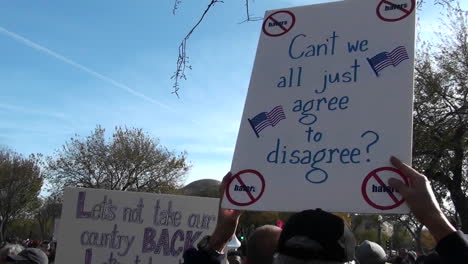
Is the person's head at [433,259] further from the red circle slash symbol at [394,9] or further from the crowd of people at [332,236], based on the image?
the red circle slash symbol at [394,9]

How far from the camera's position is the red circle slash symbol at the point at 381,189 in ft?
6.66

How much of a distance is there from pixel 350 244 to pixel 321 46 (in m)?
1.17

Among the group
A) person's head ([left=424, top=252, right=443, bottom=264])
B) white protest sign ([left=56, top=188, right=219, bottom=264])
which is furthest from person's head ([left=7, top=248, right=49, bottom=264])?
person's head ([left=424, top=252, right=443, bottom=264])

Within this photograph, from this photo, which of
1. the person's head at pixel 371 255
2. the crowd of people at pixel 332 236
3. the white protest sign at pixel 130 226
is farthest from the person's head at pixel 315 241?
the white protest sign at pixel 130 226

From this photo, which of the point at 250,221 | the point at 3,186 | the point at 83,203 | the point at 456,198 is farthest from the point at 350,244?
the point at 250,221

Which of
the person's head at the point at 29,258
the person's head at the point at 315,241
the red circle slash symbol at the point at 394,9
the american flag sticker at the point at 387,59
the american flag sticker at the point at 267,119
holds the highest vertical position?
the red circle slash symbol at the point at 394,9

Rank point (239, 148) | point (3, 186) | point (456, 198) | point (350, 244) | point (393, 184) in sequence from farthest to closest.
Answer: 1. point (3, 186)
2. point (456, 198)
3. point (239, 148)
4. point (393, 184)
5. point (350, 244)

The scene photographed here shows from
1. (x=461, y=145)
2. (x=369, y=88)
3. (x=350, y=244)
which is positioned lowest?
(x=350, y=244)

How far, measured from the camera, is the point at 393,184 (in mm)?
2018

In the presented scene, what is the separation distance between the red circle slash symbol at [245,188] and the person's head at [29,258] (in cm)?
214

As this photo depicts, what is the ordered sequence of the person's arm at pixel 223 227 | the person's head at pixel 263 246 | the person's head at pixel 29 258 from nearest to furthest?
the person's head at pixel 263 246
the person's arm at pixel 223 227
the person's head at pixel 29 258

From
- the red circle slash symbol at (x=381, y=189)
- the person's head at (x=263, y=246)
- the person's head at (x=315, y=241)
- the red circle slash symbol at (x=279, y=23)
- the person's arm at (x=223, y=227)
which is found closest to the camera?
the person's head at (x=315, y=241)

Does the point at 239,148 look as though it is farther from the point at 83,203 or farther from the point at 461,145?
the point at 461,145

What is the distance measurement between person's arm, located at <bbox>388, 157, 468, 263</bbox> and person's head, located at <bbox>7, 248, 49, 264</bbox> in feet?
9.34
